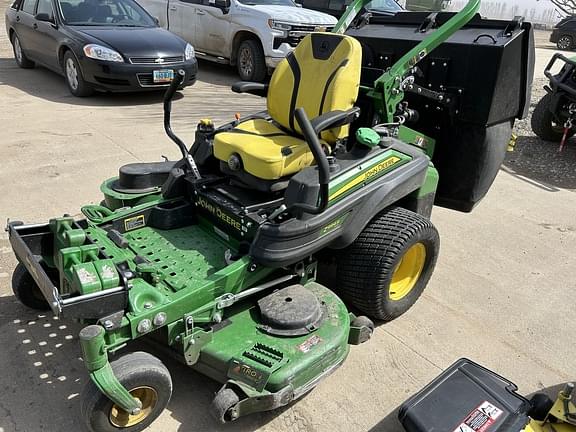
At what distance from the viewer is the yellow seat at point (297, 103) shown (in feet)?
9.55

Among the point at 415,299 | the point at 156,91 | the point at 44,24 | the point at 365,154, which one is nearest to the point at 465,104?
the point at 365,154

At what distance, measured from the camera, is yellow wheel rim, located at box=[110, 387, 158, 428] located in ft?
7.33

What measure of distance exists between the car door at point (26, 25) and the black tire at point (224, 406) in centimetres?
744

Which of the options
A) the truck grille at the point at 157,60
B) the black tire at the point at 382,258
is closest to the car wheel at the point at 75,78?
the truck grille at the point at 157,60

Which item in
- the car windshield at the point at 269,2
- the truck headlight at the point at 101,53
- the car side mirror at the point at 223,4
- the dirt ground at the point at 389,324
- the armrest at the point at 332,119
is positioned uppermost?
the armrest at the point at 332,119

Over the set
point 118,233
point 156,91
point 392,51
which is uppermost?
point 392,51

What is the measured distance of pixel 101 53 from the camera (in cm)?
669

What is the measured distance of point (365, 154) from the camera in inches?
114

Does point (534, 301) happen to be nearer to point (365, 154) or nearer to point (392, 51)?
point (365, 154)

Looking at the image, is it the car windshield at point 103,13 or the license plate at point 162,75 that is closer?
the license plate at point 162,75

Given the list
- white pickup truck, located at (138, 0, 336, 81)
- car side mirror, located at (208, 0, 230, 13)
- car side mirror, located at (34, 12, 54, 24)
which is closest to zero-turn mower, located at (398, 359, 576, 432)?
white pickup truck, located at (138, 0, 336, 81)

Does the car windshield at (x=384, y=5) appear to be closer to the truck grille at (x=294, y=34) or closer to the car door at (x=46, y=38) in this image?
the truck grille at (x=294, y=34)

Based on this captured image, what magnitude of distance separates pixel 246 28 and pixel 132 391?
7050 millimetres

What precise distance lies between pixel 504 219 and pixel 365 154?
2125 millimetres
